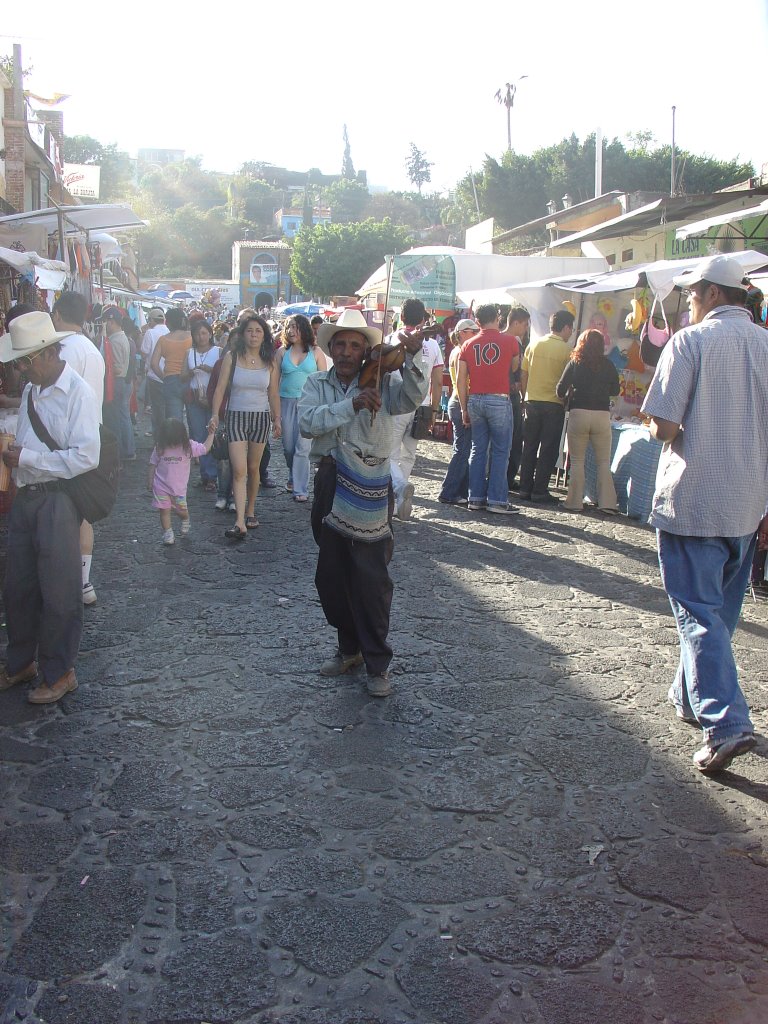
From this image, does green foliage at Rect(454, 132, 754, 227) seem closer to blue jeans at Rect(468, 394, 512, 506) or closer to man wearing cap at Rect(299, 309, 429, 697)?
blue jeans at Rect(468, 394, 512, 506)

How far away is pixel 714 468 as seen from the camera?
3.84 metres

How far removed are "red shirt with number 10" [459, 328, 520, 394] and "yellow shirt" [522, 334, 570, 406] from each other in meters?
0.65

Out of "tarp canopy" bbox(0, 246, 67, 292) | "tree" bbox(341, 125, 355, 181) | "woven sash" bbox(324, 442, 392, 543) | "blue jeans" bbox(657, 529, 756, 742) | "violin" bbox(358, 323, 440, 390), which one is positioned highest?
"tree" bbox(341, 125, 355, 181)

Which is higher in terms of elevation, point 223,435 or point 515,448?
point 223,435

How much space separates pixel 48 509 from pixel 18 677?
89 centimetres

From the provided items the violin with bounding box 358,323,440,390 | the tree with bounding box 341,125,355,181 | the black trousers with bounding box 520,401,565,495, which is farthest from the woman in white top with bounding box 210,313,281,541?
the tree with bounding box 341,125,355,181

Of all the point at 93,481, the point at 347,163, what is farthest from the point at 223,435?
the point at 347,163

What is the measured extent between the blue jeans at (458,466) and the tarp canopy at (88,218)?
5.08 metres

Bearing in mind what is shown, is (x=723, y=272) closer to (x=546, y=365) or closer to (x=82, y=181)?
(x=546, y=365)

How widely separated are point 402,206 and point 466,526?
101624 millimetres

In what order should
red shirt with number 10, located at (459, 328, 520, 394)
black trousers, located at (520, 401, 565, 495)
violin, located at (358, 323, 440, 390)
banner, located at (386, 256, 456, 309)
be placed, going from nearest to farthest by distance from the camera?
violin, located at (358, 323, 440, 390) < red shirt with number 10, located at (459, 328, 520, 394) < black trousers, located at (520, 401, 565, 495) < banner, located at (386, 256, 456, 309)

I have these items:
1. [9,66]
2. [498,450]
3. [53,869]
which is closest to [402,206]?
[9,66]

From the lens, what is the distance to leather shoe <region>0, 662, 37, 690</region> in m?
4.61

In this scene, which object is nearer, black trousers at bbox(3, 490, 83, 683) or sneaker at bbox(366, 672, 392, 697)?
black trousers at bbox(3, 490, 83, 683)
